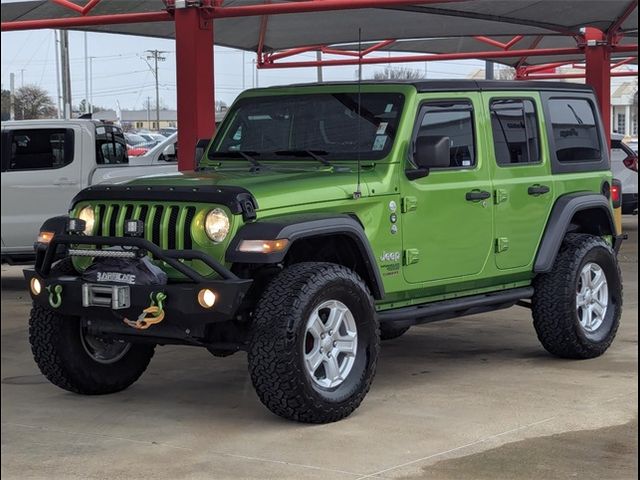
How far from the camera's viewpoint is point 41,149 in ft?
40.5

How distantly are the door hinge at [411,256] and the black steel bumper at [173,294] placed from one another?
1308 millimetres

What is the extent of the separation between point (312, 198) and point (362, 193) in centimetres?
35

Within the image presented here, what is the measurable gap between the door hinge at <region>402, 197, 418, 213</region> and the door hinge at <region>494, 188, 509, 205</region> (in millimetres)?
830

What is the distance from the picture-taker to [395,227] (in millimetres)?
6793

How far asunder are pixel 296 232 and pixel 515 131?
2.46 m

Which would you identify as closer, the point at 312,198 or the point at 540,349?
the point at 312,198

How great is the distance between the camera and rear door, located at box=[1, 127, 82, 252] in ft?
40.0

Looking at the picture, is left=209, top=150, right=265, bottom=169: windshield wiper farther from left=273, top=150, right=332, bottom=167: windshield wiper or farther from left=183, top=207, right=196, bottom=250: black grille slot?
left=183, top=207, right=196, bottom=250: black grille slot

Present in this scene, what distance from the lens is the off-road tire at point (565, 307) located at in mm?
7812

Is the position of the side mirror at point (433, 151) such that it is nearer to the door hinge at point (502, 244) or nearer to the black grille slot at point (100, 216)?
the door hinge at point (502, 244)

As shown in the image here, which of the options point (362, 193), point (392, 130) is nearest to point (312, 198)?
point (362, 193)

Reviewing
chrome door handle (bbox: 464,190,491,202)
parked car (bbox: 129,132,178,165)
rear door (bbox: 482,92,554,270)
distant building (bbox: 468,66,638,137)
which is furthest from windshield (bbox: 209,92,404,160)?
distant building (bbox: 468,66,638,137)

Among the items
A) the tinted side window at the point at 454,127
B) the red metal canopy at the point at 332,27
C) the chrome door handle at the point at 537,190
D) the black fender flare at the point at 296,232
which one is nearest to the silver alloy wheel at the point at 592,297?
the chrome door handle at the point at 537,190

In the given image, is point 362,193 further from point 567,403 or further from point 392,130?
point 567,403
